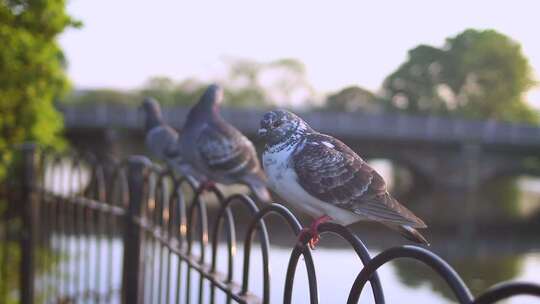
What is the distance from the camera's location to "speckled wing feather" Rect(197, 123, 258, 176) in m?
2.60

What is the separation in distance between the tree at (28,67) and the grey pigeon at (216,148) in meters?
5.59

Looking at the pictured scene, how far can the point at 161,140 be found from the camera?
365 centimetres

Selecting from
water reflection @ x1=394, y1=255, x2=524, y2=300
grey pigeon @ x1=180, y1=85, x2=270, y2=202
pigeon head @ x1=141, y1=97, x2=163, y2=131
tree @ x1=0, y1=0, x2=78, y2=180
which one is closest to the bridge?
water reflection @ x1=394, y1=255, x2=524, y2=300

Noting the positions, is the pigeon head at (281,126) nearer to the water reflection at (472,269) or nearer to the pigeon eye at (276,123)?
the pigeon eye at (276,123)

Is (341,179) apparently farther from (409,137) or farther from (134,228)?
(409,137)

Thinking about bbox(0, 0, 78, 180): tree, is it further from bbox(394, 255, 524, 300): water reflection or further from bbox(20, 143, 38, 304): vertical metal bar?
bbox(394, 255, 524, 300): water reflection

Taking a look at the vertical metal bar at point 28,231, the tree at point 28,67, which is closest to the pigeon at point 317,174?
the vertical metal bar at point 28,231

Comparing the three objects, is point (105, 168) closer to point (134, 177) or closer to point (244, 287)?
point (134, 177)

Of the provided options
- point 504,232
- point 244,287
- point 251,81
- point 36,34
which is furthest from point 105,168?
point 251,81

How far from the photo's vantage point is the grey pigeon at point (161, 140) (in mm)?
3242

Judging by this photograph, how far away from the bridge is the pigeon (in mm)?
21606

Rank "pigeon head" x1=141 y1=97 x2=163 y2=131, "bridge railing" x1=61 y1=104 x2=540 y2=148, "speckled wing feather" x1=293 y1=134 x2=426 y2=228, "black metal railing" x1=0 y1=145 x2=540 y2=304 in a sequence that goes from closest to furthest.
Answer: "black metal railing" x1=0 y1=145 x2=540 y2=304 → "speckled wing feather" x1=293 y1=134 x2=426 y2=228 → "pigeon head" x1=141 y1=97 x2=163 y2=131 → "bridge railing" x1=61 y1=104 x2=540 y2=148

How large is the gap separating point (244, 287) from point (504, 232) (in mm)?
17785

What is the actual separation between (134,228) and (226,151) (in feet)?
1.83
